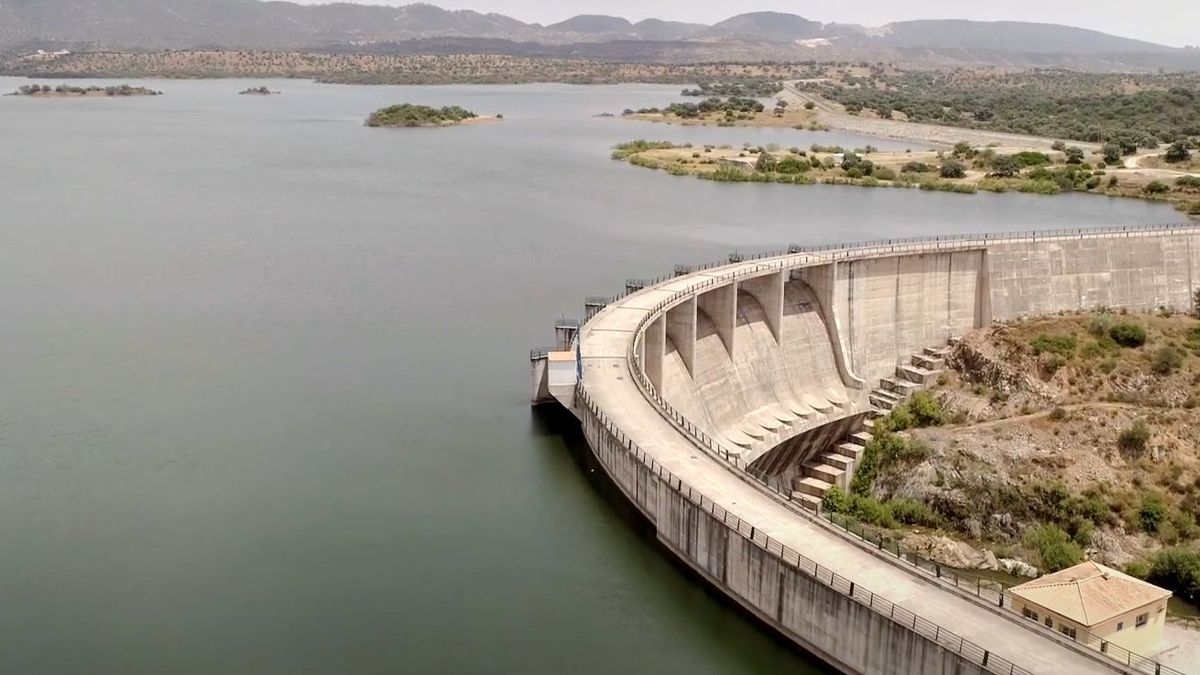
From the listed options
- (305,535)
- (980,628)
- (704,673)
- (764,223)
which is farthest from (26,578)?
(764,223)

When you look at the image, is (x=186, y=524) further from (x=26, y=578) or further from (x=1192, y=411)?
(x=1192, y=411)

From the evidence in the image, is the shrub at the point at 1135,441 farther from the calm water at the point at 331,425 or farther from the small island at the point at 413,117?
the small island at the point at 413,117

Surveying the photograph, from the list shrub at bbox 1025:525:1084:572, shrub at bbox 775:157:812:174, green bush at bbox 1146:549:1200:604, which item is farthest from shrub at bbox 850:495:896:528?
shrub at bbox 775:157:812:174

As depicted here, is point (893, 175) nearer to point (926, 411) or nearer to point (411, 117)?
point (926, 411)

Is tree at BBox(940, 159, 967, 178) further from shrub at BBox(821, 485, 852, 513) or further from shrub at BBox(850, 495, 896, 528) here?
shrub at BBox(821, 485, 852, 513)

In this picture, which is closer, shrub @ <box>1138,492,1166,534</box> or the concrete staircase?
shrub @ <box>1138,492,1166,534</box>
